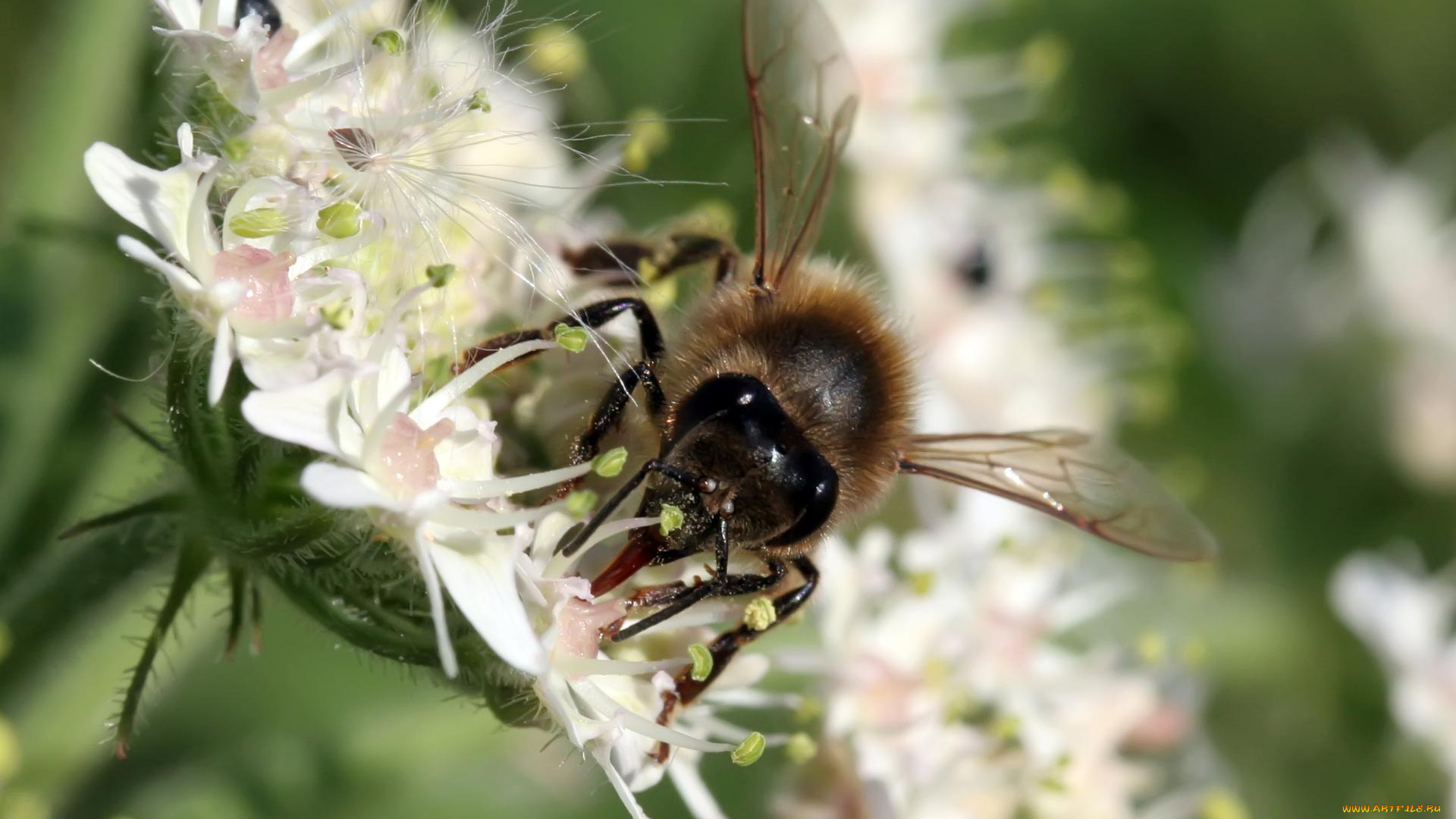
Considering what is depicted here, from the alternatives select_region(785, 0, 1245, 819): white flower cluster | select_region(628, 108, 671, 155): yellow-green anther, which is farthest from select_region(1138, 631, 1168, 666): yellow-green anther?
select_region(628, 108, 671, 155): yellow-green anther

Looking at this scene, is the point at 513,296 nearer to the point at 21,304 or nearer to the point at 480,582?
the point at 480,582

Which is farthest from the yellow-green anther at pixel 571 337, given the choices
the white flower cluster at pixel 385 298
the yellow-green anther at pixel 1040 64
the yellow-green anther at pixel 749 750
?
the yellow-green anther at pixel 1040 64

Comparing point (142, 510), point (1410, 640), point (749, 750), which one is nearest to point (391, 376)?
point (142, 510)

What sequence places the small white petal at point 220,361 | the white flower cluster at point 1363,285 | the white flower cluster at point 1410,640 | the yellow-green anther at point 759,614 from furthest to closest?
1. the white flower cluster at point 1363,285
2. the white flower cluster at point 1410,640
3. the yellow-green anther at point 759,614
4. the small white petal at point 220,361

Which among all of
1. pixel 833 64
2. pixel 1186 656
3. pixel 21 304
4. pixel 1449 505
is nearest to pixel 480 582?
pixel 833 64

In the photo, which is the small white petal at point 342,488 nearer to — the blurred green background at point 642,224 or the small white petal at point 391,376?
the small white petal at point 391,376

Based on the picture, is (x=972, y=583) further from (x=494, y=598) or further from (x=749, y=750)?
(x=494, y=598)
